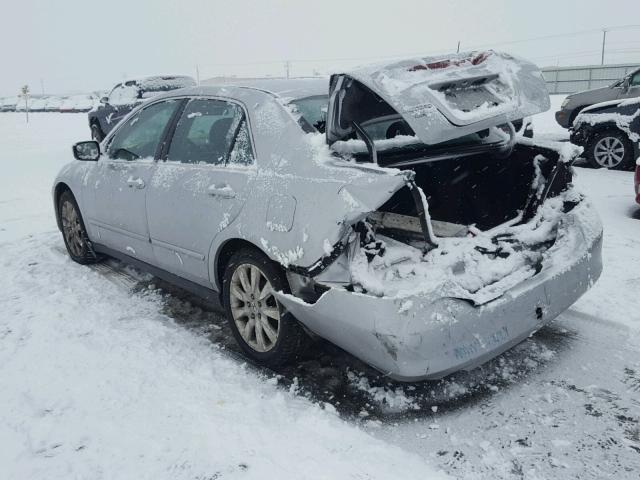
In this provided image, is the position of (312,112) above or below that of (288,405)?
above

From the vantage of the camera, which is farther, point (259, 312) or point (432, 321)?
point (259, 312)

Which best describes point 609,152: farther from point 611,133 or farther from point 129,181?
point 129,181

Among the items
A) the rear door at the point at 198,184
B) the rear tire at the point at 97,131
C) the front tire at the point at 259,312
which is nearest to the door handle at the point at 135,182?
the rear door at the point at 198,184

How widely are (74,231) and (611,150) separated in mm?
7645

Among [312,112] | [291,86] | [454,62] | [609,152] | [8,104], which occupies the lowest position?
[8,104]

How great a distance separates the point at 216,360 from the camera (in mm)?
3434

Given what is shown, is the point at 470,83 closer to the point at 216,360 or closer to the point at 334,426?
the point at 334,426

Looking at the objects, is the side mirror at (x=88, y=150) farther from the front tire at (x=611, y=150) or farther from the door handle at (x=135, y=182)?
the front tire at (x=611, y=150)

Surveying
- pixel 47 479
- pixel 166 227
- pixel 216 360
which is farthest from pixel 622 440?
pixel 166 227

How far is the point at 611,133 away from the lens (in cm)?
859

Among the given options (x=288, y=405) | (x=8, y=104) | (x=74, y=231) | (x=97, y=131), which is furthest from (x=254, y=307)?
(x=8, y=104)

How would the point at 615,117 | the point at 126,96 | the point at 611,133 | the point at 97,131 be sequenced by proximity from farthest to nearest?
the point at 97,131 → the point at 126,96 → the point at 611,133 → the point at 615,117

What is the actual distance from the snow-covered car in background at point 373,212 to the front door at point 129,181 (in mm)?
24

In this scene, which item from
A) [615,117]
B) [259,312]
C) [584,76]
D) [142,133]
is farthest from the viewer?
[584,76]
